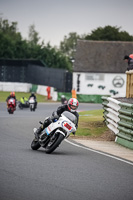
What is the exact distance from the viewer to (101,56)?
68938mm

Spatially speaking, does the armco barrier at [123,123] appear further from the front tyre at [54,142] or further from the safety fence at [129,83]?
the safety fence at [129,83]

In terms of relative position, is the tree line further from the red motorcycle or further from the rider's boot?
the rider's boot

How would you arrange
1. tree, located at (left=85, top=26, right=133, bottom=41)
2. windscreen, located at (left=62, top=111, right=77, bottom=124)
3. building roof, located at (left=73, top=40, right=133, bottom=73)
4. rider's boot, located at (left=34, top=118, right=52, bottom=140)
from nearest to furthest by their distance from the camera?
windscreen, located at (left=62, top=111, right=77, bottom=124) < rider's boot, located at (left=34, top=118, right=52, bottom=140) < building roof, located at (left=73, top=40, right=133, bottom=73) < tree, located at (left=85, top=26, right=133, bottom=41)

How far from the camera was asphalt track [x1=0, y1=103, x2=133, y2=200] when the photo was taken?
26.0ft

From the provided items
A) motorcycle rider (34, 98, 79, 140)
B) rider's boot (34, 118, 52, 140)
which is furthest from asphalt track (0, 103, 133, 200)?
motorcycle rider (34, 98, 79, 140)

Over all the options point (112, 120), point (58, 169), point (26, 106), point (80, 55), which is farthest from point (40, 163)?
point (80, 55)

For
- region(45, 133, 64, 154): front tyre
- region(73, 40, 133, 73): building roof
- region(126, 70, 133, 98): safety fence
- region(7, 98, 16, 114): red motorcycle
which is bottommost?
region(7, 98, 16, 114): red motorcycle

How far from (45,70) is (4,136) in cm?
4750

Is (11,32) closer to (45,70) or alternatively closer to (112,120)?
(45,70)

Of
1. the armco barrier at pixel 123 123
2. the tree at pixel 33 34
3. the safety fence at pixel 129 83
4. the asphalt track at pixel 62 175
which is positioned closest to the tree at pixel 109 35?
the tree at pixel 33 34

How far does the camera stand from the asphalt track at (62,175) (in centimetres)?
791

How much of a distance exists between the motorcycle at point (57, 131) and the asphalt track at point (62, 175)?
0.25m

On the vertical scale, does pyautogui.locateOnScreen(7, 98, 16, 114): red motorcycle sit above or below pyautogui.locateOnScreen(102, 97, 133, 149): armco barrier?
below

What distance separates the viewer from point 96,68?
68.3 meters
